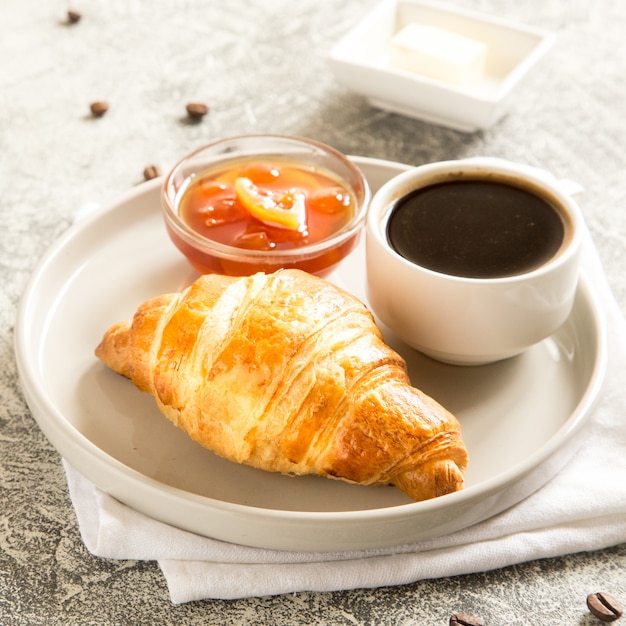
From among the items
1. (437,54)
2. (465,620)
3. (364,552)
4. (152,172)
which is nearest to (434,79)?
(437,54)

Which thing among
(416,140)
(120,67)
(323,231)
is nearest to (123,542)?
(323,231)

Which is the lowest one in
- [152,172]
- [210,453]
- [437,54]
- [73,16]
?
[73,16]

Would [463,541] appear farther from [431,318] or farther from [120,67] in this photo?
[120,67]

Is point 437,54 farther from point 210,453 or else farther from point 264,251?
point 210,453

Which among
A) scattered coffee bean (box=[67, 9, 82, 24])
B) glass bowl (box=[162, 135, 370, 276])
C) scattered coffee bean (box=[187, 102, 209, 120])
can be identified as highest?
glass bowl (box=[162, 135, 370, 276])

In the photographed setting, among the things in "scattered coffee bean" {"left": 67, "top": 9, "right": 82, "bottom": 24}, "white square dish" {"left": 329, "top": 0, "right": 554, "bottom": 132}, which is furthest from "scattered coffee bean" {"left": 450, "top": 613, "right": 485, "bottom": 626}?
"scattered coffee bean" {"left": 67, "top": 9, "right": 82, "bottom": 24}

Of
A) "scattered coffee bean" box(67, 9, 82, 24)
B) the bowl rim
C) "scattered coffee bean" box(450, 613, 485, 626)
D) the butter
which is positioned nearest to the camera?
"scattered coffee bean" box(450, 613, 485, 626)

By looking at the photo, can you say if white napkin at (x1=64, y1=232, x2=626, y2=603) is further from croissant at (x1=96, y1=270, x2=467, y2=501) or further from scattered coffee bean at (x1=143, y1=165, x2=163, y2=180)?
scattered coffee bean at (x1=143, y1=165, x2=163, y2=180)
